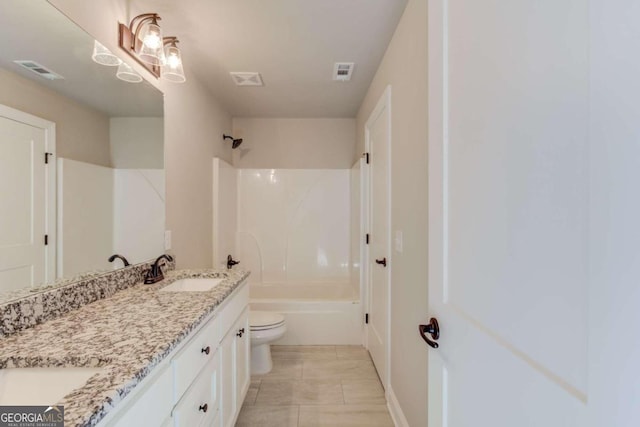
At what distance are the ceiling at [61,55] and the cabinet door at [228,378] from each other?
50.6 inches

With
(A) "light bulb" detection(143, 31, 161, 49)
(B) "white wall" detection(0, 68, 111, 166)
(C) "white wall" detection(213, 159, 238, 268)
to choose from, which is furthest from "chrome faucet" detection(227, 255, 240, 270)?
(A) "light bulb" detection(143, 31, 161, 49)

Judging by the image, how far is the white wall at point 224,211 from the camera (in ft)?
9.47

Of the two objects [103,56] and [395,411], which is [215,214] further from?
[395,411]

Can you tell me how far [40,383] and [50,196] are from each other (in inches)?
26.6

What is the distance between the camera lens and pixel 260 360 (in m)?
2.45

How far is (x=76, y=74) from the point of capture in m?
1.31

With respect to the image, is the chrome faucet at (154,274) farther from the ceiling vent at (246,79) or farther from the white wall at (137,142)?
the ceiling vent at (246,79)

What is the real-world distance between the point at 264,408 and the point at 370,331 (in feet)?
3.68

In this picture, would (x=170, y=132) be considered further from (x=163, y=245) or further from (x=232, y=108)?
(x=232, y=108)

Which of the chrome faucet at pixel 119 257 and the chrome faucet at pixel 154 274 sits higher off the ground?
the chrome faucet at pixel 119 257

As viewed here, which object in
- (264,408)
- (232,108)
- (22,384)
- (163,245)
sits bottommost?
(264,408)

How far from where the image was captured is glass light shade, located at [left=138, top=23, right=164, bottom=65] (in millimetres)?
1586
